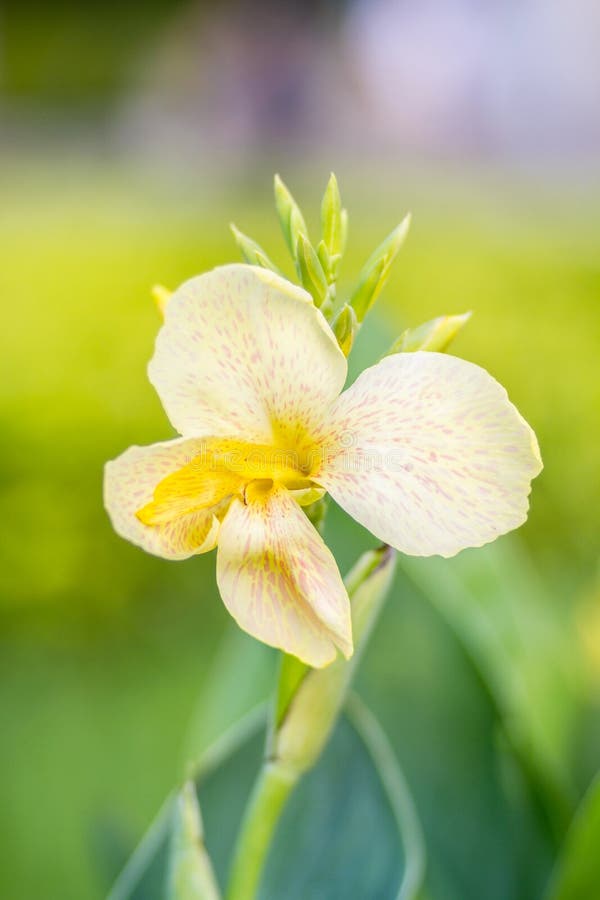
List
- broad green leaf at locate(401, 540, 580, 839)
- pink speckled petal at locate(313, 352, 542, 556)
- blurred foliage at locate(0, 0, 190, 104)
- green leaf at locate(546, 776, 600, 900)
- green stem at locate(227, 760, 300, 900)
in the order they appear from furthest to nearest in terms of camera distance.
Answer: blurred foliage at locate(0, 0, 190, 104) → broad green leaf at locate(401, 540, 580, 839) → green leaf at locate(546, 776, 600, 900) → green stem at locate(227, 760, 300, 900) → pink speckled petal at locate(313, 352, 542, 556)

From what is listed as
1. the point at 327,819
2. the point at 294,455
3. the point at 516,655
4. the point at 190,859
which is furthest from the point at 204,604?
the point at 294,455

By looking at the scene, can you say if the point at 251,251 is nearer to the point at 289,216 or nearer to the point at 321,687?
the point at 289,216

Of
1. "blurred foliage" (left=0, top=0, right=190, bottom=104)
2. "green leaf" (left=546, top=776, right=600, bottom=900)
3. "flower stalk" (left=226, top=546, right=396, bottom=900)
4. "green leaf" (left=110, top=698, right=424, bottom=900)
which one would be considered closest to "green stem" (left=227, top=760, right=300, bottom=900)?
"flower stalk" (left=226, top=546, right=396, bottom=900)

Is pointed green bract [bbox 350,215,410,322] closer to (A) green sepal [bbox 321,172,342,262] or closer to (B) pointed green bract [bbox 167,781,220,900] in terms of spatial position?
(A) green sepal [bbox 321,172,342,262]

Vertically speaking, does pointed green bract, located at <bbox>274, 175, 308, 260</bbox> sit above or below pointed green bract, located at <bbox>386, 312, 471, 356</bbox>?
above

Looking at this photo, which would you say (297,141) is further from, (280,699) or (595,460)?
(280,699)

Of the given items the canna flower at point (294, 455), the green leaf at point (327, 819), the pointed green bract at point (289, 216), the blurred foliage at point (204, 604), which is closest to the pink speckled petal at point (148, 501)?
the canna flower at point (294, 455)

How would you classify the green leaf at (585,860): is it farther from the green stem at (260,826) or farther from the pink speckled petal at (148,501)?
the pink speckled petal at (148,501)

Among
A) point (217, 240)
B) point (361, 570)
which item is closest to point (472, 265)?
point (217, 240)
